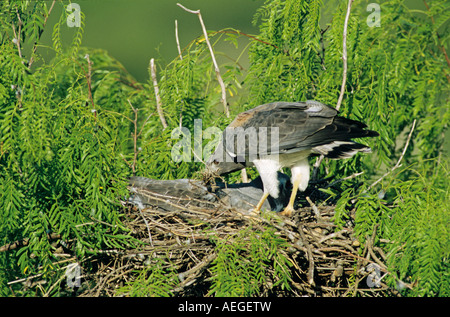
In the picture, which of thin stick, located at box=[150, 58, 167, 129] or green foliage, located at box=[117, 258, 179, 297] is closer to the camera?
green foliage, located at box=[117, 258, 179, 297]

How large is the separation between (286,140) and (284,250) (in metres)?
1.12

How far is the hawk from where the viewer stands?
5066mm

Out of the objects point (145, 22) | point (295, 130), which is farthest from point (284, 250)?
point (145, 22)

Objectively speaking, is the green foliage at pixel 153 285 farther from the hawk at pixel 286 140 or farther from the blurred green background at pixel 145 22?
the blurred green background at pixel 145 22

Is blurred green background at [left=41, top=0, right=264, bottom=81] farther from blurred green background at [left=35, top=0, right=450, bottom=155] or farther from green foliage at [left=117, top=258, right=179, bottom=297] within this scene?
green foliage at [left=117, top=258, right=179, bottom=297]

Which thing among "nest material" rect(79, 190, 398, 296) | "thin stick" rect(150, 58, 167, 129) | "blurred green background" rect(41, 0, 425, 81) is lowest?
"nest material" rect(79, 190, 398, 296)

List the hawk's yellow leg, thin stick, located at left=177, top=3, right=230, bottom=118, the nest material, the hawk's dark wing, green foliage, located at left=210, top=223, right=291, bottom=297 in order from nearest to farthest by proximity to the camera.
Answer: green foliage, located at left=210, top=223, right=291, bottom=297 → the nest material → the hawk's dark wing → thin stick, located at left=177, top=3, right=230, bottom=118 → the hawk's yellow leg

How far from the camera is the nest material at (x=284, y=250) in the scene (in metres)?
4.48

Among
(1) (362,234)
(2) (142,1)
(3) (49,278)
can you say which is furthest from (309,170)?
(2) (142,1)

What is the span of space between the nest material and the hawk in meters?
0.59

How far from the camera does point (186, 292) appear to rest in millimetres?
4539

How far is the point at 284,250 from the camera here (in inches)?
180

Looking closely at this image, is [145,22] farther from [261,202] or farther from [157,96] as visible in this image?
[261,202]

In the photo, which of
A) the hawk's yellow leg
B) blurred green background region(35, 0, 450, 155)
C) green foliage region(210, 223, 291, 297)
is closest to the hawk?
the hawk's yellow leg
